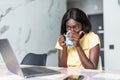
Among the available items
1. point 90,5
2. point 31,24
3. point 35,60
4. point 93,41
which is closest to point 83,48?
point 93,41

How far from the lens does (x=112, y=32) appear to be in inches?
133

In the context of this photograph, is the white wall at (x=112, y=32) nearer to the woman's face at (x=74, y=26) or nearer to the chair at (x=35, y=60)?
→ the chair at (x=35, y=60)

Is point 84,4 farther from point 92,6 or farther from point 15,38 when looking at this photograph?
point 15,38

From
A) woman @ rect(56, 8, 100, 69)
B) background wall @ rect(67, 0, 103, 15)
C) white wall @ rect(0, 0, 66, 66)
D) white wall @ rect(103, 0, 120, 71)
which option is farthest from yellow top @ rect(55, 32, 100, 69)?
background wall @ rect(67, 0, 103, 15)

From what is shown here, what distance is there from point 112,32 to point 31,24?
4.31 feet

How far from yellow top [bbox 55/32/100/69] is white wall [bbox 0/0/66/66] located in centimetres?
141

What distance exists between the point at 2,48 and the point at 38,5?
235 centimetres

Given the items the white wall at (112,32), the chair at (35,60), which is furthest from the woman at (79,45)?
the white wall at (112,32)

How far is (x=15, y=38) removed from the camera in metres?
3.01

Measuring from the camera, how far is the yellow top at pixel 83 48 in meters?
1.69

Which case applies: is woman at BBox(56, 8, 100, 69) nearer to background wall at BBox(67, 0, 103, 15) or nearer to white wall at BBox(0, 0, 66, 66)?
white wall at BBox(0, 0, 66, 66)

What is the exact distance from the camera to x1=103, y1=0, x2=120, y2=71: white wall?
334 cm

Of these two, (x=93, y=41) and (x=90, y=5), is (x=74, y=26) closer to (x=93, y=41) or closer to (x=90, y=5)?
(x=93, y=41)

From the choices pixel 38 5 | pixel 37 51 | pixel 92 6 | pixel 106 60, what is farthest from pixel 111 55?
pixel 92 6
